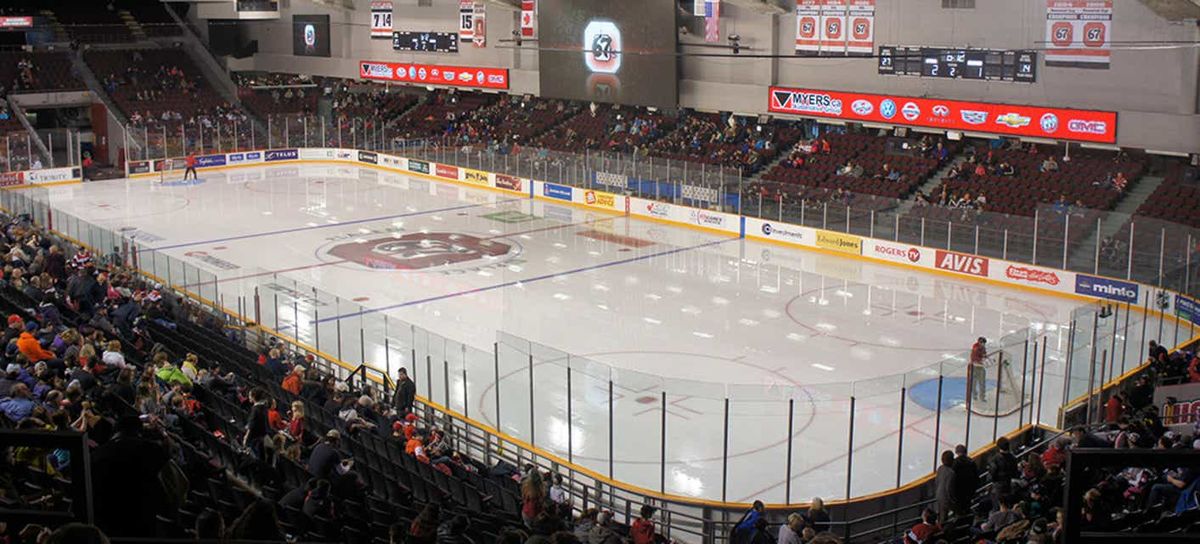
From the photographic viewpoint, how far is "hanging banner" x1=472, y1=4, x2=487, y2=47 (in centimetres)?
4556

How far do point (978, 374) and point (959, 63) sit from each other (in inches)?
733

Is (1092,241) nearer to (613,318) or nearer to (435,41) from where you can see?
(613,318)

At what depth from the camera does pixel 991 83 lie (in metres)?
31.4

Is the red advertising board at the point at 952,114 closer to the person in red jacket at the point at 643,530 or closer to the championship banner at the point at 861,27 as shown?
the championship banner at the point at 861,27

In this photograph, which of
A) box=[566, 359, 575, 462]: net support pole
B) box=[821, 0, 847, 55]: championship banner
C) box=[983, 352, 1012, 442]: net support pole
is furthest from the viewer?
box=[821, 0, 847, 55]: championship banner

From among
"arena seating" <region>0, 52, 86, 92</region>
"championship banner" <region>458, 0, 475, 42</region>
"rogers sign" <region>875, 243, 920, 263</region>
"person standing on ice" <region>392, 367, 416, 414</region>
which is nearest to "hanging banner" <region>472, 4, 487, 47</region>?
"championship banner" <region>458, 0, 475, 42</region>

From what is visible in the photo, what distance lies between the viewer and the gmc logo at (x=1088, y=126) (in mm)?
28781

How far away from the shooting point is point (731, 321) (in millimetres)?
23312

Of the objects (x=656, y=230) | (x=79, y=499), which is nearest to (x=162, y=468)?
(x=79, y=499)

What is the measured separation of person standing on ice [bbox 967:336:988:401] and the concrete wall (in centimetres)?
1582

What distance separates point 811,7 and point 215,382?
85.6 ft

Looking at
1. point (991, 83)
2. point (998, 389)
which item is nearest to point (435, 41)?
point (991, 83)

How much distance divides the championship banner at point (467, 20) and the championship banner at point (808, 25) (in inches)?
605

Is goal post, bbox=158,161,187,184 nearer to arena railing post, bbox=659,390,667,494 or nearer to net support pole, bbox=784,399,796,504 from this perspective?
arena railing post, bbox=659,390,667,494
